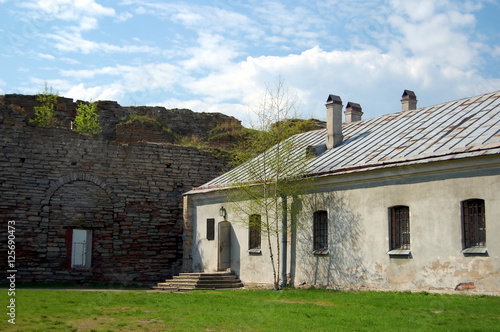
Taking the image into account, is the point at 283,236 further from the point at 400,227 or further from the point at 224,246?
the point at 400,227

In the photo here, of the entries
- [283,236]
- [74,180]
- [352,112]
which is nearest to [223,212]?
[283,236]

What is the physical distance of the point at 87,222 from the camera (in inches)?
936

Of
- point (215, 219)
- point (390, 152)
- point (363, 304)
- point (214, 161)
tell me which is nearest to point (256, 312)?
point (363, 304)

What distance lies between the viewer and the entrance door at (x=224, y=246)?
22781mm

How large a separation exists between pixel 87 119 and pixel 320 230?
42.0 feet

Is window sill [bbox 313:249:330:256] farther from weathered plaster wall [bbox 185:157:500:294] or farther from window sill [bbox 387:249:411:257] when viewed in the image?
window sill [bbox 387:249:411:257]

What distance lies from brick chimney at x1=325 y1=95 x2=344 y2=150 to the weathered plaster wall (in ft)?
8.12

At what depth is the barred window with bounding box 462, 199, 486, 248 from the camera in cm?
1463

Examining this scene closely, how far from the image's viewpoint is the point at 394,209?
54.7ft

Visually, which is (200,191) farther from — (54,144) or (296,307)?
(296,307)

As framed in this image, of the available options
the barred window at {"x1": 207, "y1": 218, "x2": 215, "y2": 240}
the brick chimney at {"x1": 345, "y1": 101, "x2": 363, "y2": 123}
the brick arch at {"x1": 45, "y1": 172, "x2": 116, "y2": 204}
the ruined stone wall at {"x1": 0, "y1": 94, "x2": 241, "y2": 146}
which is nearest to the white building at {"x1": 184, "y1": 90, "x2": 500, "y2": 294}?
the barred window at {"x1": 207, "y1": 218, "x2": 215, "y2": 240}

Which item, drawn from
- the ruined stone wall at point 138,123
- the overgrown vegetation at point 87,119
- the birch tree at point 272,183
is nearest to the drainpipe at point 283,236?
the birch tree at point 272,183

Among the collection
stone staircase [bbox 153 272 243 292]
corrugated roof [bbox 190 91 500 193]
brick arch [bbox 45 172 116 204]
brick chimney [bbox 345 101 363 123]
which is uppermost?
brick chimney [bbox 345 101 363 123]

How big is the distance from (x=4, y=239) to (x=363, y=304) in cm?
1329
